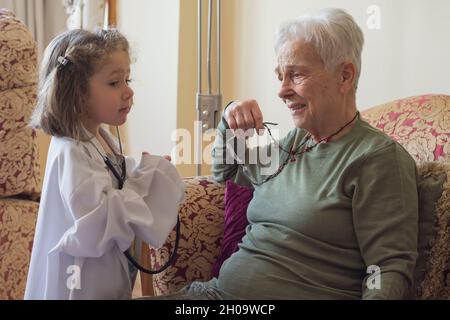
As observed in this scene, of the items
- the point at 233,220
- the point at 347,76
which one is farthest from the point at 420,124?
the point at 233,220

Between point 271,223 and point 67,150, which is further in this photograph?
point 271,223

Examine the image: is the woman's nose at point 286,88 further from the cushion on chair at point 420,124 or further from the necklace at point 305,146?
the cushion on chair at point 420,124

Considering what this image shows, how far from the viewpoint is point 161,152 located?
3117 millimetres

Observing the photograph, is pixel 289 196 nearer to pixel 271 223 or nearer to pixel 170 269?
pixel 271 223

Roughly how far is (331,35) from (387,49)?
0.78 metres

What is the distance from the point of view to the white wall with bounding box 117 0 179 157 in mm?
2943

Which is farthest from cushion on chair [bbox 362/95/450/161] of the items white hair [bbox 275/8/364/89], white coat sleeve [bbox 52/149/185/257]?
white coat sleeve [bbox 52/149/185/257]

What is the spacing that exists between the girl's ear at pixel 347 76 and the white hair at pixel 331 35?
0.01 metres

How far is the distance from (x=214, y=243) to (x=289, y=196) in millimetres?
341

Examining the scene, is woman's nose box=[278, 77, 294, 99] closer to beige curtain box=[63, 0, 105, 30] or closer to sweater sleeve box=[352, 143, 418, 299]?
sweater sleeve box=[352, 143, 418, 299]

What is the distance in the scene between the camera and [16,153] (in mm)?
1865

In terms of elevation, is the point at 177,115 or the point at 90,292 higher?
the point at 177,115

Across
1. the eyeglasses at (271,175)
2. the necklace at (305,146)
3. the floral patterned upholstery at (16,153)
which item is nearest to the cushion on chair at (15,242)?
the floral patterned upholstery at (16,153)
